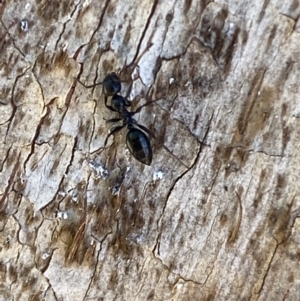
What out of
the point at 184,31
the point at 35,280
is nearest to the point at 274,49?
the point at 184,31

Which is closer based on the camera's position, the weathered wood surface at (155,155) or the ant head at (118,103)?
the weathered wood surface at (155,155)

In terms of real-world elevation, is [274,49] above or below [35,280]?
above

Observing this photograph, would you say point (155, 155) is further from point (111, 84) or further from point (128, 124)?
point (111, 84)

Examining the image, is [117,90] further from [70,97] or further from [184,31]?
[184,31]

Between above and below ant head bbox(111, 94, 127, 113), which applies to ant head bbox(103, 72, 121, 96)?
above

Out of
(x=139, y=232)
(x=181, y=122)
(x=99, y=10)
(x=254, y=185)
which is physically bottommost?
(x=139, y=232)

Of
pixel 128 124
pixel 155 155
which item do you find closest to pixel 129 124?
pixel 128 124
